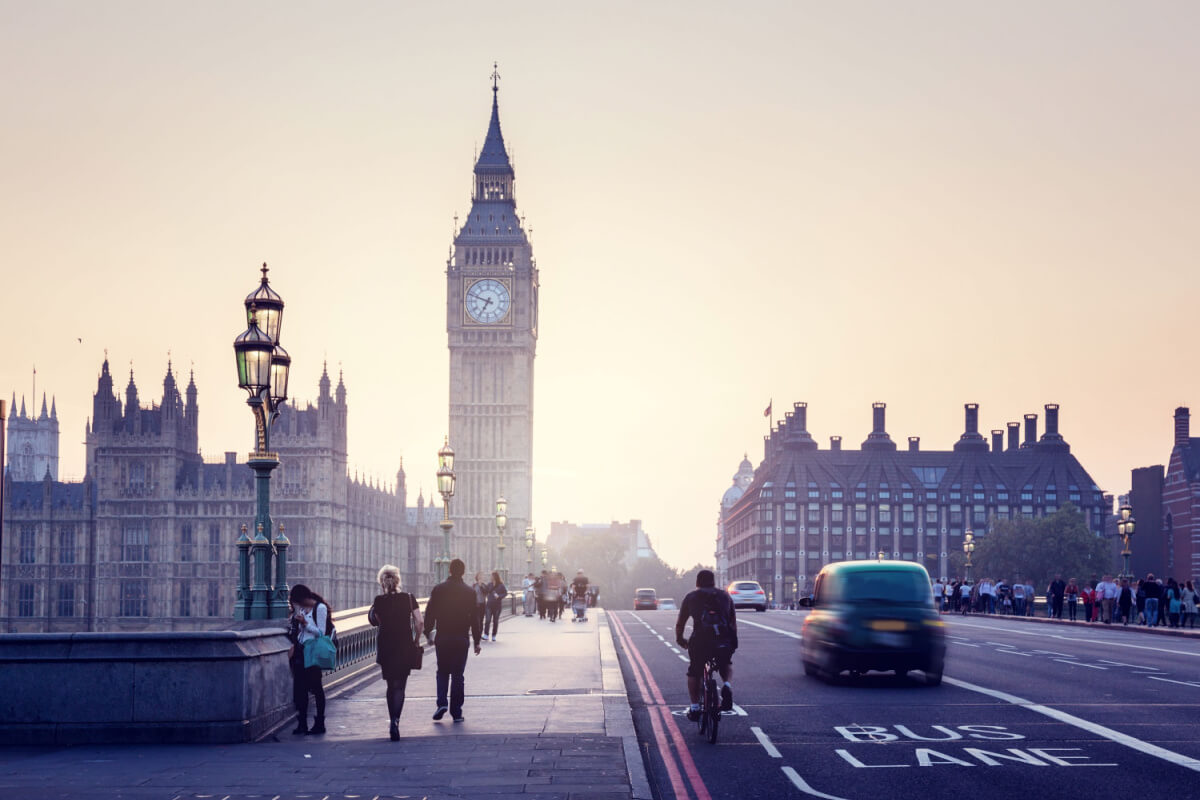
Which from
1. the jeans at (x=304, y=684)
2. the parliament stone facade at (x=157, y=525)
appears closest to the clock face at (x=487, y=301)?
the parliament stone facade at (x=157, y=525)

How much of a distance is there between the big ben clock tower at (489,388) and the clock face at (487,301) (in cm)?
10

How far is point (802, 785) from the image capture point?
1202 cm

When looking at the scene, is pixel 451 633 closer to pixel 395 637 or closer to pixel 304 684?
pixel 395 637

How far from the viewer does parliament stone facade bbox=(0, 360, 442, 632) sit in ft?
372

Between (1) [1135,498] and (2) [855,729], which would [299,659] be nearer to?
(2) [855,729]

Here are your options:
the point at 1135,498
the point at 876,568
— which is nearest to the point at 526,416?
the point at 1135,498

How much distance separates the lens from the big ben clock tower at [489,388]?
14100 centimetres

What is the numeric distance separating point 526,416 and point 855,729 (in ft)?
415

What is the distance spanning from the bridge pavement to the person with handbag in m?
0.30

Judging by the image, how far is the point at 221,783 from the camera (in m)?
11.8

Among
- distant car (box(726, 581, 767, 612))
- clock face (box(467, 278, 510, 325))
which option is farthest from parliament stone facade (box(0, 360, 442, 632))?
distant car (box(726, 581, 767, 612))

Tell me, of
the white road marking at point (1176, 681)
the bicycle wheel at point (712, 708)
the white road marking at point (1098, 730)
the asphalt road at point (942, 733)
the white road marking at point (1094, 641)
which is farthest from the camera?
the white road marking at point (1094, 641)

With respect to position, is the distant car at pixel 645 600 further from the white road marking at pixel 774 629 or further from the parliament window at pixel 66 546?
the parliament window at pixel 66 546

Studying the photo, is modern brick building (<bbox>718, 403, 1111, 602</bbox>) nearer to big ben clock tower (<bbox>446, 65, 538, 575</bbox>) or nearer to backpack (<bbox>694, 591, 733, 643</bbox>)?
big ben clock tower (<bbox>446, 65, 538, 575</bbox>)
